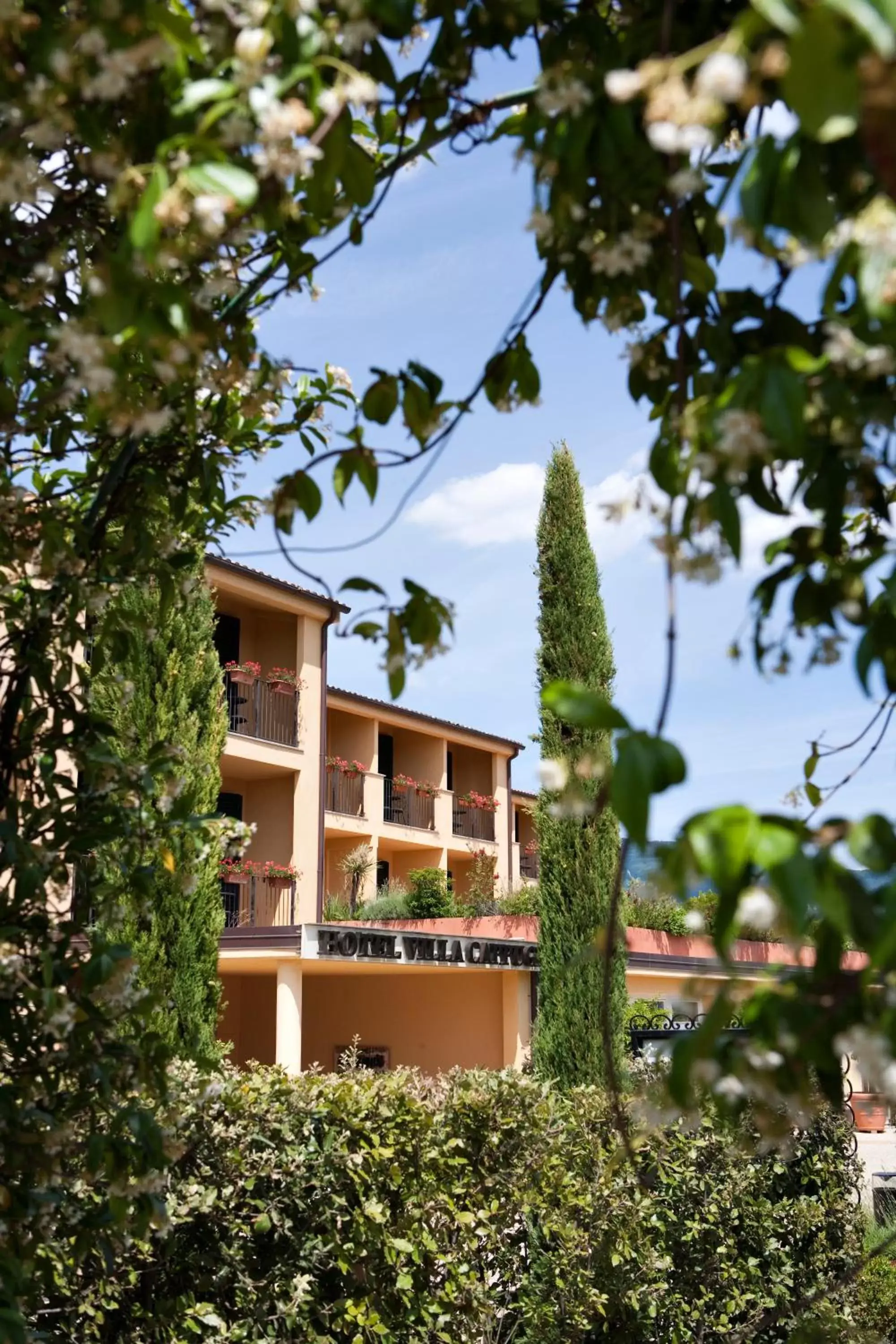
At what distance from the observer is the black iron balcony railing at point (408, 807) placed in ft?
80.5

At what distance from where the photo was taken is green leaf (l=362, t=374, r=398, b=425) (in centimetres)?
191

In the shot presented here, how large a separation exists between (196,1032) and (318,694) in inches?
363

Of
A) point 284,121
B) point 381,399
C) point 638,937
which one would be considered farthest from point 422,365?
point 638,937

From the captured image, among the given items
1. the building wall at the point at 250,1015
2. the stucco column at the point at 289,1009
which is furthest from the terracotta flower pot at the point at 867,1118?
the building wall at the point at 250,1015

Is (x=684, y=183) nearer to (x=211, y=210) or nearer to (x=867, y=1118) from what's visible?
(x=211, y=210)

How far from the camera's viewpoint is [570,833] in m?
14.1

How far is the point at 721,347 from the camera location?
5.11ft

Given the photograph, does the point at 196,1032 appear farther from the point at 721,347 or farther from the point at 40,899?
the point at 721,347

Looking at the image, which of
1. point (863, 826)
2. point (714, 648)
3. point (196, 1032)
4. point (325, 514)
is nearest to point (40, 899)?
point (325, 514)

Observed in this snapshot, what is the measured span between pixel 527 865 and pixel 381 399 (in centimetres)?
2807

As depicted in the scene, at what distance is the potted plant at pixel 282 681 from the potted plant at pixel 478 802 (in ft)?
26.8

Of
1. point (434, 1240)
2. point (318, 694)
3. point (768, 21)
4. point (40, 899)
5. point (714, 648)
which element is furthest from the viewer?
point (318, 694)

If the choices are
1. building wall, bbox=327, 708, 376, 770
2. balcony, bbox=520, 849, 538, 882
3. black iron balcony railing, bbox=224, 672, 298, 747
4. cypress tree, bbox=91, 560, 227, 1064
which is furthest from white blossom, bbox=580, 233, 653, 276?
balcony, bbox=520, 849, 538, 882

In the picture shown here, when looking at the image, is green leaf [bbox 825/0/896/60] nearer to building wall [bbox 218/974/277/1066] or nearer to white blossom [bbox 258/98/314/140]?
white blossom [bbox 258/98/314/140]
